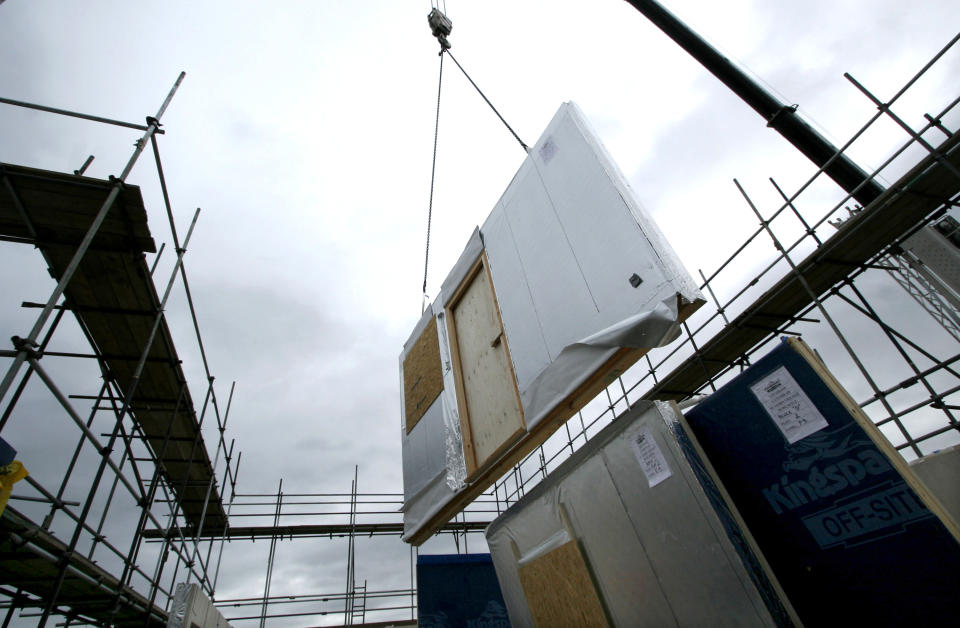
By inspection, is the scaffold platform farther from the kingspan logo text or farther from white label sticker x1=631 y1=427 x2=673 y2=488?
the kingspan logo text

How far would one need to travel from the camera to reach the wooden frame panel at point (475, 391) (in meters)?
5.16

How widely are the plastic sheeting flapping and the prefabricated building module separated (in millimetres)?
637

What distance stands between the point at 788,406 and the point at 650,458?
3.36ft

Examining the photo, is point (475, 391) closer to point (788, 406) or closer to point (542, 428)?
point (542, 428)

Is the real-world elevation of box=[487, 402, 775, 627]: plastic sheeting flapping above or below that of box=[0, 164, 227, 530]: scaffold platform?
below

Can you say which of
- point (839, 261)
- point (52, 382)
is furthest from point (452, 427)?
point (839, 261)

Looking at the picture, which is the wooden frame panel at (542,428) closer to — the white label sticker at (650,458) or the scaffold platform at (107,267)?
the white label sticker at (650,458)

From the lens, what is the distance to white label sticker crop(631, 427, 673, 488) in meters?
3.22

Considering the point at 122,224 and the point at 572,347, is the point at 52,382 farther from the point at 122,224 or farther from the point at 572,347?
the point at 572,347

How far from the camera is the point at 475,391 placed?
611 cm

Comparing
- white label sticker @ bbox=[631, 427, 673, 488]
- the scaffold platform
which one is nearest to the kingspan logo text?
white label sticker @ bbox=[631, 427, 673, 488]

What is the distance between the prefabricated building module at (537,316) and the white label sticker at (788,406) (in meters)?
0.79

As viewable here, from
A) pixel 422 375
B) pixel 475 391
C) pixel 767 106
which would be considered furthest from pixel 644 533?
pixel 767 106

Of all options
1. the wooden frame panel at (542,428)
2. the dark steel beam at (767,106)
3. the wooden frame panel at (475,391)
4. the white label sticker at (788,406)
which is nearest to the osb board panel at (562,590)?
the wooden frame panel at (542,428)
